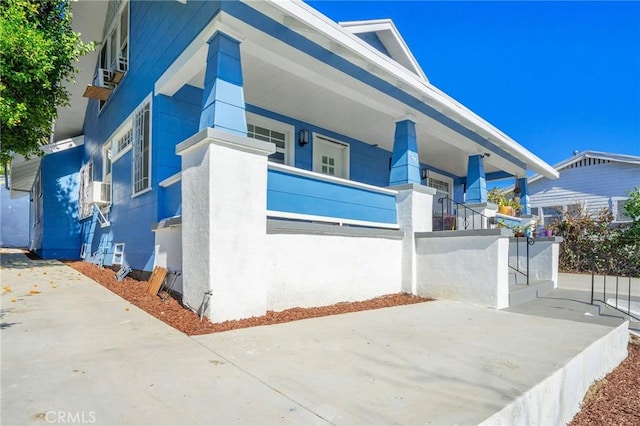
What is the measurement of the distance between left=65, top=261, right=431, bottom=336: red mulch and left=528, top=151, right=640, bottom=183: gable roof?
46.3ft

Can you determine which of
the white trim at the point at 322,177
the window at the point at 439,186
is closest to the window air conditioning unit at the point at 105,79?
the white trim at the point at 322,177

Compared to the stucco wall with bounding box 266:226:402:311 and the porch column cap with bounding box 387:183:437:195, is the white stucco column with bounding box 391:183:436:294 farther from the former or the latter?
the stucco wall with bounding box 266:226:402:311

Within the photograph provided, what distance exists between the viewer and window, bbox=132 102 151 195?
6363 mm

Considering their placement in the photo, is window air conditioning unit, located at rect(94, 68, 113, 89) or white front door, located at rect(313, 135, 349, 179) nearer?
white front door, located at rect(313, 135, 349, 179)

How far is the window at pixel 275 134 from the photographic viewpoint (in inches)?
293

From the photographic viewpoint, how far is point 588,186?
15.9 meters

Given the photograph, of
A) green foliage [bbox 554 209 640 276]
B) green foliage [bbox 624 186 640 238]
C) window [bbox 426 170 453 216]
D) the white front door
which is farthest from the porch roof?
green foliage [bbox 624 186 640 238]

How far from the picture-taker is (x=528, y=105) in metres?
16.9

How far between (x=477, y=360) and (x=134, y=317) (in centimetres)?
373

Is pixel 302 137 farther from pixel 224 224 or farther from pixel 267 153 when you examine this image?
pixel 224 224

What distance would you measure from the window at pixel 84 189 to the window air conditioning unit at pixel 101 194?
164 centimetres

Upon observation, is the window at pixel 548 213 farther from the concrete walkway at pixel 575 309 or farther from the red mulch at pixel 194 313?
the red mulch at pixel 194 313

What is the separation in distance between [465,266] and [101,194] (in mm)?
8754

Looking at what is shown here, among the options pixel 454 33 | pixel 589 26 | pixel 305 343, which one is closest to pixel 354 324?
pixel 305 343
